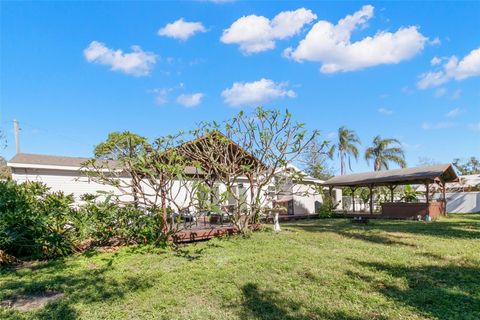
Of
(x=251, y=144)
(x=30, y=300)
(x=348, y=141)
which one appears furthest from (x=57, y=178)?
(x=348, y=141)

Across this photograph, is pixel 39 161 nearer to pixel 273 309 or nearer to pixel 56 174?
pixel 56 174

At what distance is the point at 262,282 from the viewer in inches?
220

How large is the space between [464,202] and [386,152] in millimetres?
7560

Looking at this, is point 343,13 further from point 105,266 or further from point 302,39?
point 105,266

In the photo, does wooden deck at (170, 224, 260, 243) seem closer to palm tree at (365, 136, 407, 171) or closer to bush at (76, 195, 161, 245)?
bush at (76, 195, 161, 245)

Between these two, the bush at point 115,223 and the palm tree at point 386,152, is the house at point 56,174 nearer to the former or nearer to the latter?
the bush at point 115,223

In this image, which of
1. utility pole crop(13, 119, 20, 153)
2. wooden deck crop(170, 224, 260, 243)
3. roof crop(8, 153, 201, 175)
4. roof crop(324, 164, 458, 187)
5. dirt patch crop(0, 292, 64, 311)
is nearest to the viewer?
dirt patch crop(0, 292, 64, 311)

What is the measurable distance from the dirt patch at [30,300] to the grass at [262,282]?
0.16 m

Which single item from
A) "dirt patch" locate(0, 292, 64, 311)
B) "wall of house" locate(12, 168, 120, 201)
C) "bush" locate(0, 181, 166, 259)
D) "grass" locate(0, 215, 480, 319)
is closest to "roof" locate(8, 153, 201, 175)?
"wall of house" locate(12, 168, 120, 201)

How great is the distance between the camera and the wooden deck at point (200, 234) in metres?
9.83

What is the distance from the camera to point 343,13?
12594 millimetres

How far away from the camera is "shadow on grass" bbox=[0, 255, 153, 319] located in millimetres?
4598

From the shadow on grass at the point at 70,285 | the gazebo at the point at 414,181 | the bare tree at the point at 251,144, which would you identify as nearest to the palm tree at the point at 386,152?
the gazebo at the point at 414,181

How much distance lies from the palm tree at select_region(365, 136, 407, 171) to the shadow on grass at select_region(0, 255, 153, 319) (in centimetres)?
2896
